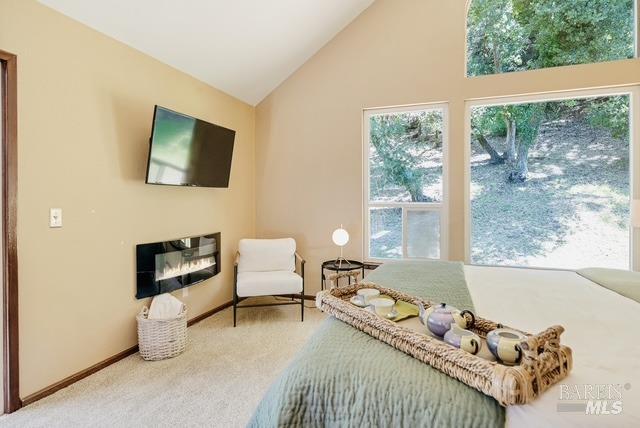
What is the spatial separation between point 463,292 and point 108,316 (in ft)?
7.96

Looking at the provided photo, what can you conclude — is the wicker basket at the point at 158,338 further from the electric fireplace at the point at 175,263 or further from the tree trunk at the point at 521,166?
the tree trunk at the point at 521,166

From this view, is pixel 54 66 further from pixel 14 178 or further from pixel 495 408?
pixel 495 408

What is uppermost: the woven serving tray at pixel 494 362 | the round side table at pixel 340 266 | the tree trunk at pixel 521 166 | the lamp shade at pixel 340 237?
the tree trunk at pixel 521 166

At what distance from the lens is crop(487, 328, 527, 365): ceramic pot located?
90cm

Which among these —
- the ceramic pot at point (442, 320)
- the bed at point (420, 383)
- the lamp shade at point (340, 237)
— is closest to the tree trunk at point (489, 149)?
the lamp shade at point (340, 237)

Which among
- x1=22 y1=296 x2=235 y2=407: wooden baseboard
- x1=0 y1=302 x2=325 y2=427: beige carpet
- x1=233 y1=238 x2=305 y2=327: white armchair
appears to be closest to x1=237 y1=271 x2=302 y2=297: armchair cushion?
x1=233 y1=238 x2=305 y2=327: white armchair

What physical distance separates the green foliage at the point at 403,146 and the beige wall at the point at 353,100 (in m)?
0.18

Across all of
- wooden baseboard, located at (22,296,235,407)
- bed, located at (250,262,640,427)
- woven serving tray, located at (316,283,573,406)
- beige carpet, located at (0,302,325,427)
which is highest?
woven serving tray, located at (316,283,573,406)

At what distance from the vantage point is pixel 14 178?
6.18 ft

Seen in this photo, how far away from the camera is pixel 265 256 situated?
3.57 metres

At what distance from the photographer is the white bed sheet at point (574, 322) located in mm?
763

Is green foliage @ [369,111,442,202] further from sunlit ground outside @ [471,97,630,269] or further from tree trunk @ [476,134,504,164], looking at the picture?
sunlit ground outside @ [471,97,630,269]

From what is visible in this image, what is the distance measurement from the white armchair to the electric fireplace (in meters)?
0.30

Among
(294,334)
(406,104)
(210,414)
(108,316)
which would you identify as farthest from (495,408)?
(406,104)
